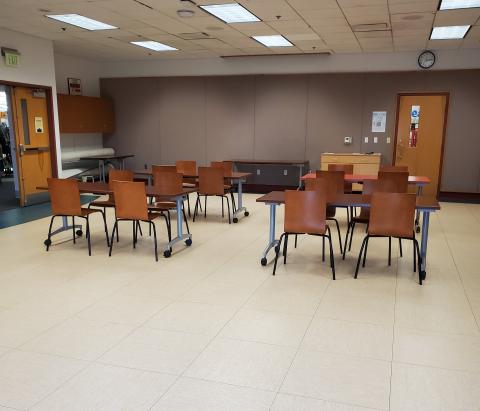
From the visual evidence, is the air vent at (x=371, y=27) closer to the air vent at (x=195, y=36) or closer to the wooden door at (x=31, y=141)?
the air vent at (x=195, y=36)

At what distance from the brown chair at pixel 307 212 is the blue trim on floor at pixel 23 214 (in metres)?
4.54

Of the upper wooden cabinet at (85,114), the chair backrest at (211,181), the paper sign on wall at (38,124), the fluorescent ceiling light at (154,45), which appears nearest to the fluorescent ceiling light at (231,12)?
the chair backrest at (211,181)

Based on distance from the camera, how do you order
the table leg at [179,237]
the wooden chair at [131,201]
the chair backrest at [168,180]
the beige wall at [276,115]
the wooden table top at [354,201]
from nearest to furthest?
1. the wooden table top at [354,201]
2. the wooden chair at [131,201]
3. the table leg at [179,237]
4. the chair backrest at [168,180]
5. the beige wall at [276,115]

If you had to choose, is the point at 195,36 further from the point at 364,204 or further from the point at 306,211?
the point at 364,204

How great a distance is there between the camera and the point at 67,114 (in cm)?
Result: 970

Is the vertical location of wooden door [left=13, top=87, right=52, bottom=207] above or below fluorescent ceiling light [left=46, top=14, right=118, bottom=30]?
below

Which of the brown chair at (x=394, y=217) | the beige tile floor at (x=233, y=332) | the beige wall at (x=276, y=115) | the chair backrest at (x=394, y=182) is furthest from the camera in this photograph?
the beige wall at (x=276, y=115)

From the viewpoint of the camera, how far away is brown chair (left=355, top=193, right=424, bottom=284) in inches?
164

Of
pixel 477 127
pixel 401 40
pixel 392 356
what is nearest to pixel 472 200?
pixel 477 127

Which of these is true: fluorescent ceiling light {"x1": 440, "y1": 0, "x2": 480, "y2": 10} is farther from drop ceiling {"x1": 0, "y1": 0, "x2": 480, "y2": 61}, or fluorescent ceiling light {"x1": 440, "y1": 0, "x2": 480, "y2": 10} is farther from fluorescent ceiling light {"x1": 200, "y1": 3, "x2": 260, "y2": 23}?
fluorescent ceiling light {"x1": 200, "y1": 3, "x2": 260, "y2": 23}

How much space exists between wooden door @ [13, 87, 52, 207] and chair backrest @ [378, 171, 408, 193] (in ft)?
20.6

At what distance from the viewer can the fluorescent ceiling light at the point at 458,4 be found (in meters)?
5.62

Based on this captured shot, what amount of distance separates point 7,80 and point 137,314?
5.88m

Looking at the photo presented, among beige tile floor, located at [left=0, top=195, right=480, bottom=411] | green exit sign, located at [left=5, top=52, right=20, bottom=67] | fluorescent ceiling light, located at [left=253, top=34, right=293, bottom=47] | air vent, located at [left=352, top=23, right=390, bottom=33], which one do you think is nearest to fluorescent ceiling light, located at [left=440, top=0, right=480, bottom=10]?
air vent, located at [left=352, top=23, right=390, bottom=33]
